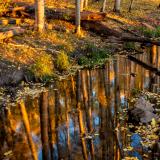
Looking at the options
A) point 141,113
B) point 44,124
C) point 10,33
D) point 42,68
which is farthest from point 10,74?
point 141,113

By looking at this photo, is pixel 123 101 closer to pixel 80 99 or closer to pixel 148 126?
pixel 80 99

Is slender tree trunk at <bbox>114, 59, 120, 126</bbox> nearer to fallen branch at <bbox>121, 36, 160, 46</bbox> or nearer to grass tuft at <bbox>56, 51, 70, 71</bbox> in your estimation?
grass tuft at <bbox>56, 51, 70, 71</bbox>

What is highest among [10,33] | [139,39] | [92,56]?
[10,33]

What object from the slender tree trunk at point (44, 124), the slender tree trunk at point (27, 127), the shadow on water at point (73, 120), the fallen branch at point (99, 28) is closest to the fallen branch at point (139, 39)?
the fallen branch at point (99, 28)

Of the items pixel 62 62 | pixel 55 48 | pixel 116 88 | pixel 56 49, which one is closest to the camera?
pixel 116 88

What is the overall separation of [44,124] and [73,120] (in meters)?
1.11

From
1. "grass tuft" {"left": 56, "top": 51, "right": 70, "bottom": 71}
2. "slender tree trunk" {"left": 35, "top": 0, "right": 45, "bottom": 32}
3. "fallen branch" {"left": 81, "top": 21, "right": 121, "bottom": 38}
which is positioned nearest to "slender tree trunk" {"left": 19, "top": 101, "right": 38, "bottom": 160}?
"grass tuft" {"left": 56, "top": 51, "right": 70, "bottom": 71}

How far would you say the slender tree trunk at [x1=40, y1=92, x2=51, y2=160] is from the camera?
1192cm

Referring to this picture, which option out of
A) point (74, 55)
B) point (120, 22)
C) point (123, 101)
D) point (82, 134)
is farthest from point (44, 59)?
point (120, 22)

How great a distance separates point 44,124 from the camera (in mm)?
14141

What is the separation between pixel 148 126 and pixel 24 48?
951cm

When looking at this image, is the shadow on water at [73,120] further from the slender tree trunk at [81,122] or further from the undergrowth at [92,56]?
the undergrowth at [92,56]

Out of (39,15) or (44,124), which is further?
(39,15)

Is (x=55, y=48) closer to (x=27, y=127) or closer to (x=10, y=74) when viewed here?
(x=10, y=74)
